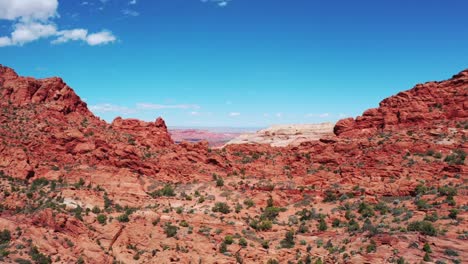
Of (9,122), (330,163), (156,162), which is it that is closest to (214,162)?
(156,162)

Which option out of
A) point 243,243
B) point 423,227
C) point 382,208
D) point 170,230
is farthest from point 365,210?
point 170,230

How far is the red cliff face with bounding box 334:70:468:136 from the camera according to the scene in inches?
2078

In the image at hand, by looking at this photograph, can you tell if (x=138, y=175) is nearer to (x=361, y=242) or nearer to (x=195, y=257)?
(x=195, y=257)

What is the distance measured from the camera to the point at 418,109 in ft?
178

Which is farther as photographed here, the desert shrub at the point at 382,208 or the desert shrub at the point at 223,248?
the desert shrub at the point at 382,208

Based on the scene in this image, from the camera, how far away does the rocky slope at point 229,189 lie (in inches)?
1319

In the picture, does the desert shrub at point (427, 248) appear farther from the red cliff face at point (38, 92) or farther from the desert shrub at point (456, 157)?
the red cliff face at point (38, 92)

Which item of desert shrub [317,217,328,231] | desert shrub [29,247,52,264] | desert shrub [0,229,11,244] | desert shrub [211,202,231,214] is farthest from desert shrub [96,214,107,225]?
desert shrub [317,217,328,231]

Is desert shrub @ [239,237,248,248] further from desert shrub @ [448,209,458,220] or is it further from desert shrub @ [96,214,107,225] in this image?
desert shrub @ [448,209,458,220]

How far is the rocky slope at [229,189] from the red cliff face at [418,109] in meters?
0.19

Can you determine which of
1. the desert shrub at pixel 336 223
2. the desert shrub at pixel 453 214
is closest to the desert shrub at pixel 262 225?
the desert shrub at pixel 336 223

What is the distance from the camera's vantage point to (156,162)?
167ft

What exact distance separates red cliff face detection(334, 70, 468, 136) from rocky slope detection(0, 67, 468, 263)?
0.62 ft

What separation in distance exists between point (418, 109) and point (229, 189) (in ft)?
94.2
